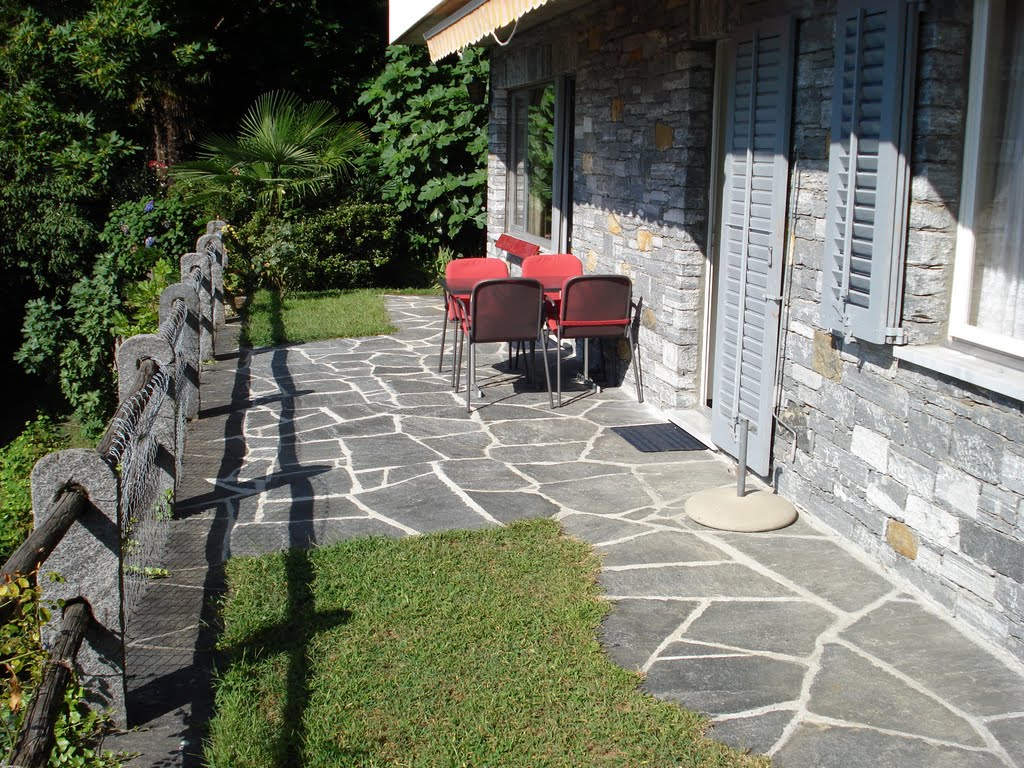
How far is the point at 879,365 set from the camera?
4.86 meters

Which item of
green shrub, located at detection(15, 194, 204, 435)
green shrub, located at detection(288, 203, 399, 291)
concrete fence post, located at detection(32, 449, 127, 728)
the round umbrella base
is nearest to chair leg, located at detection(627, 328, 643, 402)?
the round umbrella base

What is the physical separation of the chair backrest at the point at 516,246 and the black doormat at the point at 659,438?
153 inches

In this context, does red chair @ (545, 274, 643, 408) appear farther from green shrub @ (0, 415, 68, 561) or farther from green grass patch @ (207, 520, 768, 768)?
green shrub @ (0, 415, 68, 561)

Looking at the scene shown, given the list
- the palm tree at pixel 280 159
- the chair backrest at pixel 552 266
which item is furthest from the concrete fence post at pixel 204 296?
the palm tree at pixel 280 159

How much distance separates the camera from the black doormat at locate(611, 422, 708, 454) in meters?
6.94

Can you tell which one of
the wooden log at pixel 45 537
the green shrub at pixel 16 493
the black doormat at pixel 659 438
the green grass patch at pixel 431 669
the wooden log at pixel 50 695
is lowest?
the green grass patch at pixel 431 669

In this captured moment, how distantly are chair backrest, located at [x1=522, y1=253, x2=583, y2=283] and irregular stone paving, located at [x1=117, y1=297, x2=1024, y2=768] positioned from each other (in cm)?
91

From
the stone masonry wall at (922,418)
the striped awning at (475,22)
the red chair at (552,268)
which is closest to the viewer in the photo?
the stone masonry wall at (922,418)

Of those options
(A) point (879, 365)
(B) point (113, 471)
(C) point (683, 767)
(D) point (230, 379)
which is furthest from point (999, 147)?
(D) point (230, 379)

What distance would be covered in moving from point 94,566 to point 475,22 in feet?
16.1

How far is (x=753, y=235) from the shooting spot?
6203 millimetres

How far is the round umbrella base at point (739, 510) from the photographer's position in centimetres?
550

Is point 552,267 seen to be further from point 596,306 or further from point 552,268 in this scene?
point 596,306

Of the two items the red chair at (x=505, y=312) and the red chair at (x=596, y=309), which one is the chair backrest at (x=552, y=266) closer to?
the red chair at (x=596, y=309)
